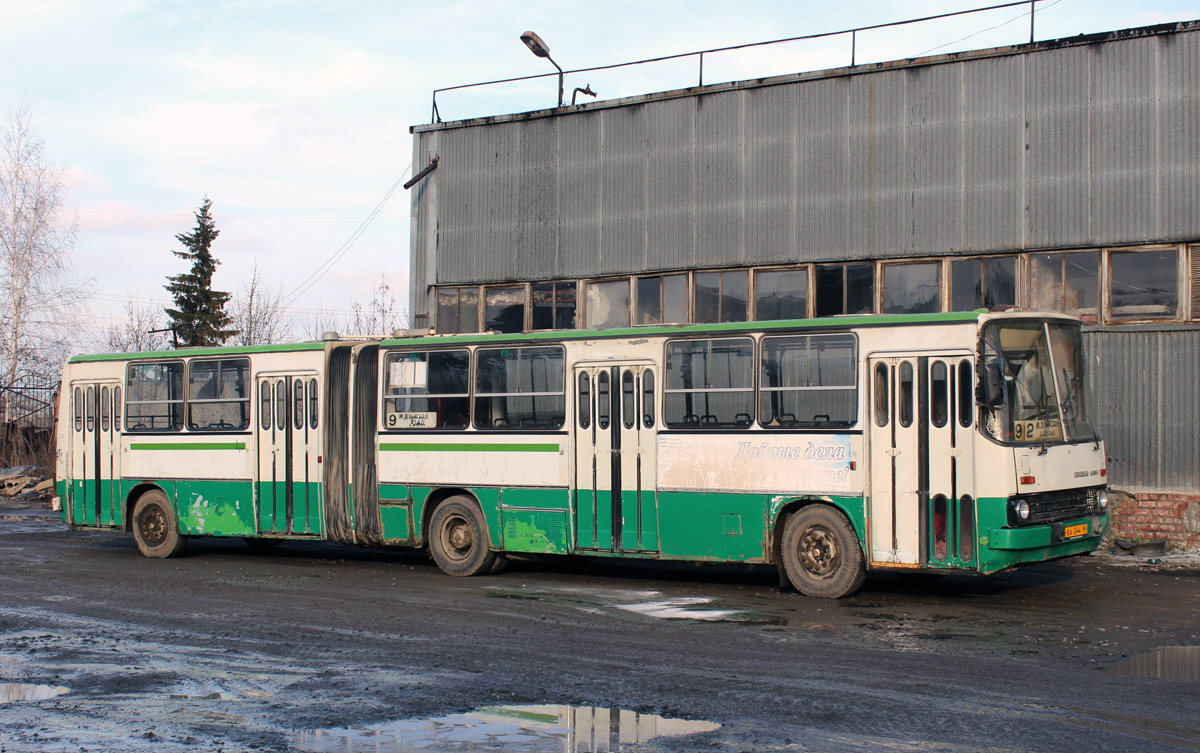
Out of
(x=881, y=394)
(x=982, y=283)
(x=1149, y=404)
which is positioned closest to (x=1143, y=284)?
(x=1149, y=404)

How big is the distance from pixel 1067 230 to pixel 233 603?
529 inches

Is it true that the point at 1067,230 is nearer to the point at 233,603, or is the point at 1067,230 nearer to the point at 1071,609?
the point at 1071,609

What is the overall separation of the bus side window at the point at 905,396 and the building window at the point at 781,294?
7970 millimetres

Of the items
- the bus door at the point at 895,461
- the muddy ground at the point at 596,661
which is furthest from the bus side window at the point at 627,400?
the bus door at the point at 895,461

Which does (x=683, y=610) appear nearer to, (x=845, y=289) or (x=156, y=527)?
Answer: (x=845, y=289)

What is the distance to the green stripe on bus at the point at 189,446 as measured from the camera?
16.7m

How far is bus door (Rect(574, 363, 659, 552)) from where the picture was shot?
13.4 metres

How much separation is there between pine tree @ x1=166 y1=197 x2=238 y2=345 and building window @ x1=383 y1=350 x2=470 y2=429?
3615 cm

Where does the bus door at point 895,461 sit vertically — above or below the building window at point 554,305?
below

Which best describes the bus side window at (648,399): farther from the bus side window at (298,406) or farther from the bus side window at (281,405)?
the bus side window at (281,405)

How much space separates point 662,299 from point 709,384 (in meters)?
8.50

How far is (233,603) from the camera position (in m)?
12.4

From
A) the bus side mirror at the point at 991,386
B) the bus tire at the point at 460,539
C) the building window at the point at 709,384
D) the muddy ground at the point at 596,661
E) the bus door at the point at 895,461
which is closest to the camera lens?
the muddy ground at the point at 596,661

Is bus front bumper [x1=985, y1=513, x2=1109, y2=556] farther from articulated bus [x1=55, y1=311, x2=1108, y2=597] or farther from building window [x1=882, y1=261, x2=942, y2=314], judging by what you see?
building window [x1=882, y1=261, x2=942, y2=314]
